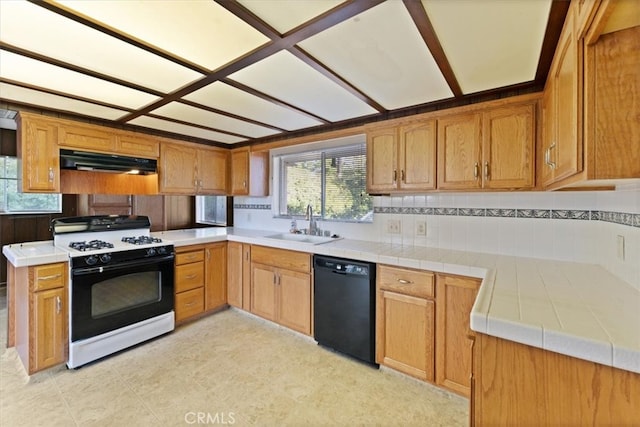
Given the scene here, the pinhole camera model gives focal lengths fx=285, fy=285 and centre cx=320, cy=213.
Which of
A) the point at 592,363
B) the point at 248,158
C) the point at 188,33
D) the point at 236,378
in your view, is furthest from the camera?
the point at 248,158

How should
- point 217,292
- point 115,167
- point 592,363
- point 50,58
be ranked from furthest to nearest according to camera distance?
point 217,292 < point 115,167 < point 50,58 < point 592,363

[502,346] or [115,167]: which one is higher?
[115,167]

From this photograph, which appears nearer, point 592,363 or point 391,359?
point 592,363

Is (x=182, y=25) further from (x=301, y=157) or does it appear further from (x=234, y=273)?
(x=234, y=273)

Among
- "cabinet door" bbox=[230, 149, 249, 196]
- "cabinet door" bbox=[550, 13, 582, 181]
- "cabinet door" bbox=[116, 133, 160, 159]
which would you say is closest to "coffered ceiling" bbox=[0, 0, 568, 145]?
"cabinet door" bbox=[550, 13, 582, 181]

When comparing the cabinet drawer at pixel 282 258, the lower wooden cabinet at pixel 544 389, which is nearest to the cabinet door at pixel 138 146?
the cabinet drawer at pixel 282 258

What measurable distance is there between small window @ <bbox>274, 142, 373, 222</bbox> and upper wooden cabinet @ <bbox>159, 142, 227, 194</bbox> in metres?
0.78

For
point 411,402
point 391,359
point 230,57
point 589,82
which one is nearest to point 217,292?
point 391,359

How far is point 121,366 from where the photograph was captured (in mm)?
2312

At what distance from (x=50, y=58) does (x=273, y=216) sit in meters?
2.57

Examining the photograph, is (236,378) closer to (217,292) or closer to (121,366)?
(121,366)

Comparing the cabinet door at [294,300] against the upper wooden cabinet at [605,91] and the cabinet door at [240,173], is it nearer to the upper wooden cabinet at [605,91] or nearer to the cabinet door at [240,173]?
the cabinet door at [240,173]

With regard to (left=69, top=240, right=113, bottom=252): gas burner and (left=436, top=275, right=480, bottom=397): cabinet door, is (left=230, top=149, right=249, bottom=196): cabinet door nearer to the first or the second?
(left=69, top=240, right=113, bottom=252): gas burner

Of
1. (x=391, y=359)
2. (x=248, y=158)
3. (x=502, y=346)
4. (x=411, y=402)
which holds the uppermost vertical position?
(x=248, y=158)
